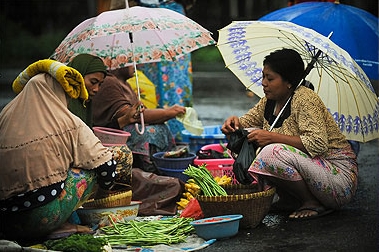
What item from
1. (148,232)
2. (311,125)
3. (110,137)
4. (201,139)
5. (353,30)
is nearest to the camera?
(148,232)

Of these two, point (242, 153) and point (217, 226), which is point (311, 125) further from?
Answer: point (217, 226)

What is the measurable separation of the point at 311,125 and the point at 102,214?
1600 mm

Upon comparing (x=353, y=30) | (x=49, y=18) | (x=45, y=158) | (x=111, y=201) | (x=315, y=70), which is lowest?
(x=49, y=18)

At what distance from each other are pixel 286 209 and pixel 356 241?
847 mm

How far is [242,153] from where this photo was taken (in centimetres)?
521

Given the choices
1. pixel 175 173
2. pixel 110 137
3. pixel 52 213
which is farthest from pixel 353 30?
pixel 52 213

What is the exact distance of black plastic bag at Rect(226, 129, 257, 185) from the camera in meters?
5.18

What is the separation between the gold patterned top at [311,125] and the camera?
202 inches

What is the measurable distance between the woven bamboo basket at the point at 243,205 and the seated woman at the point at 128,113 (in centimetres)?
126

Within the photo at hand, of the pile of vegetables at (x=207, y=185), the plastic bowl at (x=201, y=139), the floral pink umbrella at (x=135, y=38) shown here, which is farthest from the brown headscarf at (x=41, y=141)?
the plastic bowl at (x=201, y=139)

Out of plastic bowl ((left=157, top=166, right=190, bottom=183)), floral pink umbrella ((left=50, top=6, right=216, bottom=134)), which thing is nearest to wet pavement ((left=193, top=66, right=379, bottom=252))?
plastic bowl ((left=157, top=166, right=190, bottom=183))

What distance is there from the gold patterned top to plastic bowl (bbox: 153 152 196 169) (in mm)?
873

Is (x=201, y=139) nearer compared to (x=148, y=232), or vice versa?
(x=148, y=232)

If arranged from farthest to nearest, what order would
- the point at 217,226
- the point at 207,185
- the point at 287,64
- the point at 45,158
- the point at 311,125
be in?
the point at 287,64 < the point at 311,125 < the point at 207,185 < the point at 217,226 < the point at 45,158
